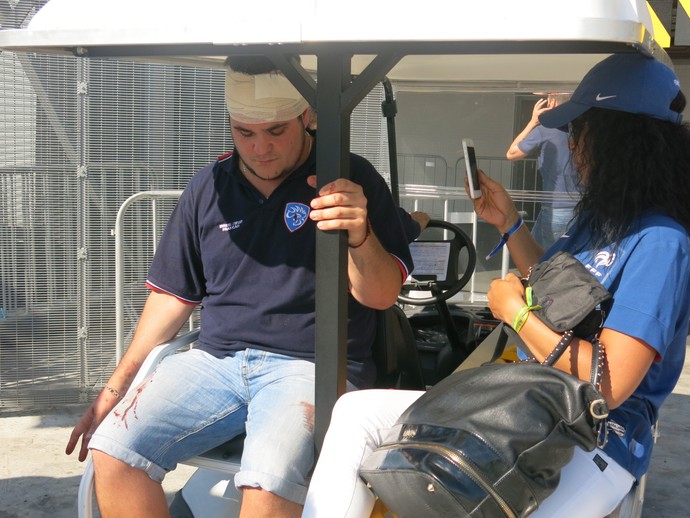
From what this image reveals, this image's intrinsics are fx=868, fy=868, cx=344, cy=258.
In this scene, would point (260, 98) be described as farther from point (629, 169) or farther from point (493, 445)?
point (493, 445)

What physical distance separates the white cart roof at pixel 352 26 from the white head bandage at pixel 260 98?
288 mm

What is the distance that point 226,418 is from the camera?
2258 mm

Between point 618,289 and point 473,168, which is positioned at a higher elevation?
point 473,168

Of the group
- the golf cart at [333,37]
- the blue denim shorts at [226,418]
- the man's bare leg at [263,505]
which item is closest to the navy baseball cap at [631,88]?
the golf cart at [333,37]

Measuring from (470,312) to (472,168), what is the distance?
1169 millimetres

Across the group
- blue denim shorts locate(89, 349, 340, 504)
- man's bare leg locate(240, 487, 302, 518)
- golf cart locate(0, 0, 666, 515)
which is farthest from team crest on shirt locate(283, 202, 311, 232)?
man's bare leg locate(240, 487, 302, 518)

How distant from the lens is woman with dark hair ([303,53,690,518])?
1.78 meters

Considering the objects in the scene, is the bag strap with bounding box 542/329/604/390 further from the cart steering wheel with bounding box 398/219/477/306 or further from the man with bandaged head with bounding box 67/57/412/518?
the cart steering wheel with bounding box 398/219/477/306

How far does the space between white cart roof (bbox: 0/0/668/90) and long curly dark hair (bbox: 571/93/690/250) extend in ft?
0.63

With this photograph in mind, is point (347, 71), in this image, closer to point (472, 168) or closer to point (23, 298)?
point (472, 168)

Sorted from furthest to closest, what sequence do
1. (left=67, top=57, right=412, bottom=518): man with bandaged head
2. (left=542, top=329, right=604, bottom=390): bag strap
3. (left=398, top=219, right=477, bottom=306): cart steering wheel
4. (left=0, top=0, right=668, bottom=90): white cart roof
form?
(left=398, top=219, right=477, bottom=306): cart steering wheel < (left=67, top=57, right=412, bottom=518): man with bandaged head < (left=542, top=329, right=604, bottom=390): bag strap < (left=0, top=0, right=668, bottom=90): white cart roof

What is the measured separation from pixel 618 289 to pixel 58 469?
115 inches

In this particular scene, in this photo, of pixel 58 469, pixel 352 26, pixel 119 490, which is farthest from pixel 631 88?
pixel 58 469

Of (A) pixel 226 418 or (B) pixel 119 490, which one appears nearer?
(B) pixel 119 490
